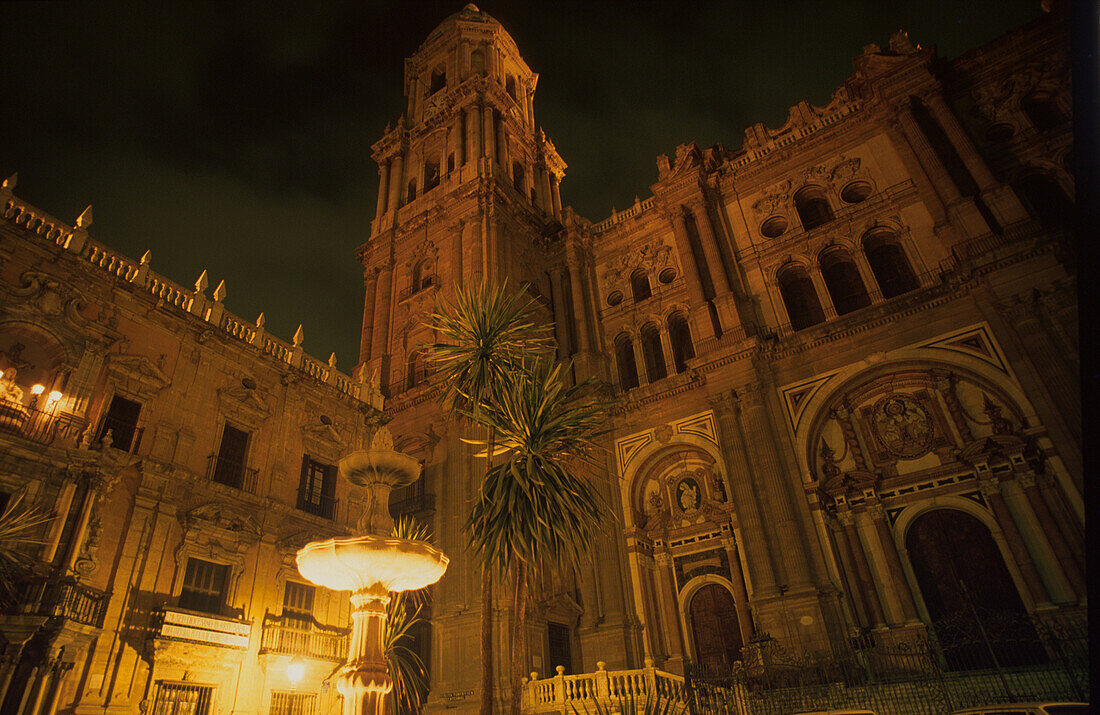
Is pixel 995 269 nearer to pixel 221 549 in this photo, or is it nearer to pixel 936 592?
pixel 936 592

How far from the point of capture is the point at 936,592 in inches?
665

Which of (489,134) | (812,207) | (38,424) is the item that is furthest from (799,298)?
(38,424)

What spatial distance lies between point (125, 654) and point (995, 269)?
23849mm

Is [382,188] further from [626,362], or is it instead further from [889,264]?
[889,264]

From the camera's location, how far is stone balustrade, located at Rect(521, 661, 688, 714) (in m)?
14.0

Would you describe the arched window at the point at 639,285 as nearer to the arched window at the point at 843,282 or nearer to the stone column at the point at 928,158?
the arched window at the point at 843,282

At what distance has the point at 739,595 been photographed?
19.2 metres

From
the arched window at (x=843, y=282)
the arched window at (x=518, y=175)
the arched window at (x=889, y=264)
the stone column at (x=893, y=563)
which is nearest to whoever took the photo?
the stone column at (x=893, y=563)

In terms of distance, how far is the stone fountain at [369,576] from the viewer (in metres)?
9.62

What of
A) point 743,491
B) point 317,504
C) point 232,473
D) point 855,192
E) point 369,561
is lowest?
point 369,561

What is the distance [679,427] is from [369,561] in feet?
45.8

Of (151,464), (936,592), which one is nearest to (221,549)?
(151,464)

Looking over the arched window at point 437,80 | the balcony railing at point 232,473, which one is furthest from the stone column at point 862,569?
the arched window at point 437,80

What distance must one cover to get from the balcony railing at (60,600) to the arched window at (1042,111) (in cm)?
2961
